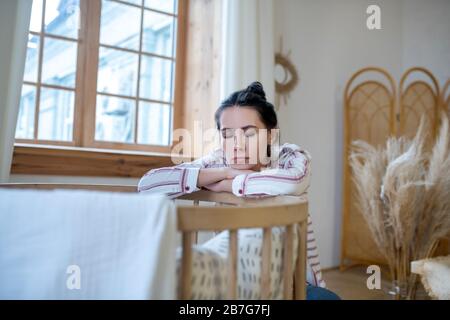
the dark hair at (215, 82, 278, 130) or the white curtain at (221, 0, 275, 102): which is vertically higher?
the white curtain at (221, 0, 275, 102)

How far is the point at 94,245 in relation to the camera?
Result: 0.59 m

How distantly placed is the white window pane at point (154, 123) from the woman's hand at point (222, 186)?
1.31 metres

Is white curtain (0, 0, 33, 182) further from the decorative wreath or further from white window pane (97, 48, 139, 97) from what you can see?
the decorative wreath

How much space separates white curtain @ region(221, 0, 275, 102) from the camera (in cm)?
220

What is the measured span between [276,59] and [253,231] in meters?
2.09

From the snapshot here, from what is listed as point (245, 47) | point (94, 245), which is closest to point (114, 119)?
point (245, 47)

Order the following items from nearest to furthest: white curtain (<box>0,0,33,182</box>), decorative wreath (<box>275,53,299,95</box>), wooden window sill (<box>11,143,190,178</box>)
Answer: white curtain (<box>0,0,33,182</box>)
wooden window sill (<box>11,143,190,178</box>)
decorative wreath (<box>275,53,299,95</box>)

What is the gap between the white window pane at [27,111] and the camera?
1.97 m

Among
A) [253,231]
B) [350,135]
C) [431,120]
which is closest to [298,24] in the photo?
[350,135]

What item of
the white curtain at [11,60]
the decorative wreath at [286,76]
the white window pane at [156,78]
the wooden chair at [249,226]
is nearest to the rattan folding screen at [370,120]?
the decorative wreath at [286,76]

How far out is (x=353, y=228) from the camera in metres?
2.86

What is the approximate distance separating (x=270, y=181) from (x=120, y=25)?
67.4 inches

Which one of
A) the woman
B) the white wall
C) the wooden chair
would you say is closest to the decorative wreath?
the white wall
